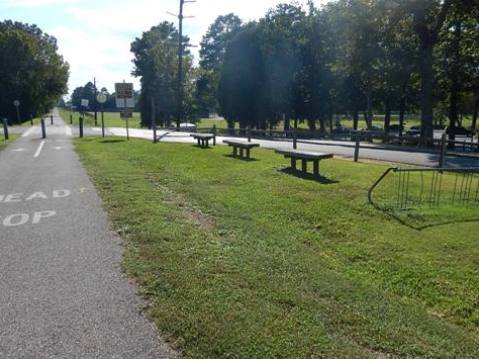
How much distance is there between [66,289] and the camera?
→ 4.22 meters

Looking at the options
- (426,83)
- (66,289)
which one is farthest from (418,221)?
(426,83)

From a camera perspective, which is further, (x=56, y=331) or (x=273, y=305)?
(x=273, y=305)

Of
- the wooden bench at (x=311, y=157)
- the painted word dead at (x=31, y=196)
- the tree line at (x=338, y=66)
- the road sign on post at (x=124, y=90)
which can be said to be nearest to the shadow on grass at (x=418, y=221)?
the wooden bench at (x=311, y=157)

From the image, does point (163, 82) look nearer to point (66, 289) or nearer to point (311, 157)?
point (311, 157)

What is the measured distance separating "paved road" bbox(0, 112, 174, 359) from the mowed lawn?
0.23 meters

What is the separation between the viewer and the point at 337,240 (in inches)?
229

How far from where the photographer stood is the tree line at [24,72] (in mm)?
63219

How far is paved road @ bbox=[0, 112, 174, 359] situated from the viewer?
3256 mm

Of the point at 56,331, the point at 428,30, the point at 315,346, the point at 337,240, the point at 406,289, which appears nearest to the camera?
the point at 315,346

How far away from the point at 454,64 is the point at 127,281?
3018 cm

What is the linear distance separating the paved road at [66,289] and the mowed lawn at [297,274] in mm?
226

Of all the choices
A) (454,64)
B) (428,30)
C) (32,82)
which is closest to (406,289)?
(428,30)

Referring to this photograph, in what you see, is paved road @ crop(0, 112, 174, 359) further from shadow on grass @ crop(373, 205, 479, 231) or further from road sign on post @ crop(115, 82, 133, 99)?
road sign on post @ crop(115, 82, 133, 99)

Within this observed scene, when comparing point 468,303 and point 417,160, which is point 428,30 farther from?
point 468,303
